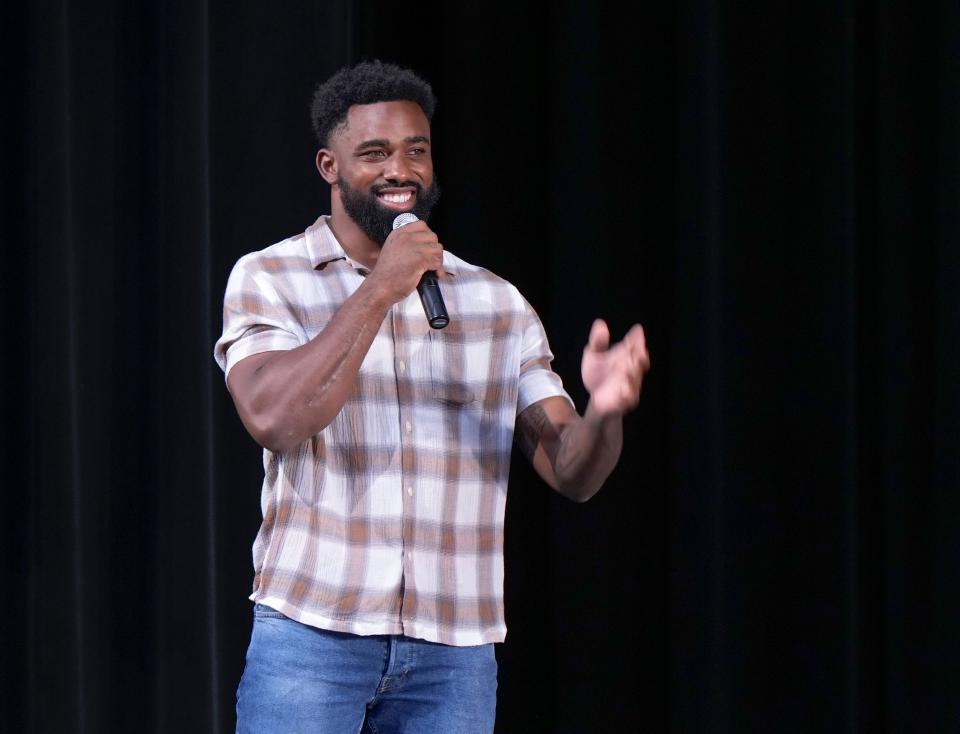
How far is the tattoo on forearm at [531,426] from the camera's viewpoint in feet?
5.58

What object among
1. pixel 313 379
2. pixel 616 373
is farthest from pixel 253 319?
pixel 616 373

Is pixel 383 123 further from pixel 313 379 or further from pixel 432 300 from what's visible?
pixel 313 379

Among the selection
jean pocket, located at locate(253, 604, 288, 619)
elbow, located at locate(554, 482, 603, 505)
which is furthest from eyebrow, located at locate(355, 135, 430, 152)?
jean pocket, located at locate(253, 604, 288, 619)

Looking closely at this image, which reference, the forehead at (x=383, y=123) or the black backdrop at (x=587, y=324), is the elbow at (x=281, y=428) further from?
the black backdrop at (x=587, y=324)

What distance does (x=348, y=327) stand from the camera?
4.82ft

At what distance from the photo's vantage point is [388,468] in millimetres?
1558

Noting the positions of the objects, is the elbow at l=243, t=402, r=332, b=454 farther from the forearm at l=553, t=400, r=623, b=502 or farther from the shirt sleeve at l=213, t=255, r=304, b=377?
the forearm at l=553, t=400, r=623, b=502

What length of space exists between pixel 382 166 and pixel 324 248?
0.49ft

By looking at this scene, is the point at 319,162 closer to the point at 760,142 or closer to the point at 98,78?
the point at 760,142

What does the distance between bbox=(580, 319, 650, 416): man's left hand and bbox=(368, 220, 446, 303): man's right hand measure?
242mm

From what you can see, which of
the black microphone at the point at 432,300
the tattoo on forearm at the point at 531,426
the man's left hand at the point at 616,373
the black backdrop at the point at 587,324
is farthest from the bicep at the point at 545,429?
the black backdrop at the point at 587,324

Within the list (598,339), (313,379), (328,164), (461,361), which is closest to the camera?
(313,379)

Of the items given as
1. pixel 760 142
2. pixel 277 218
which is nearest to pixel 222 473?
pixel 277 218

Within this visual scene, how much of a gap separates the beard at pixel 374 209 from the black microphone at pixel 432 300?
0.34 feet
